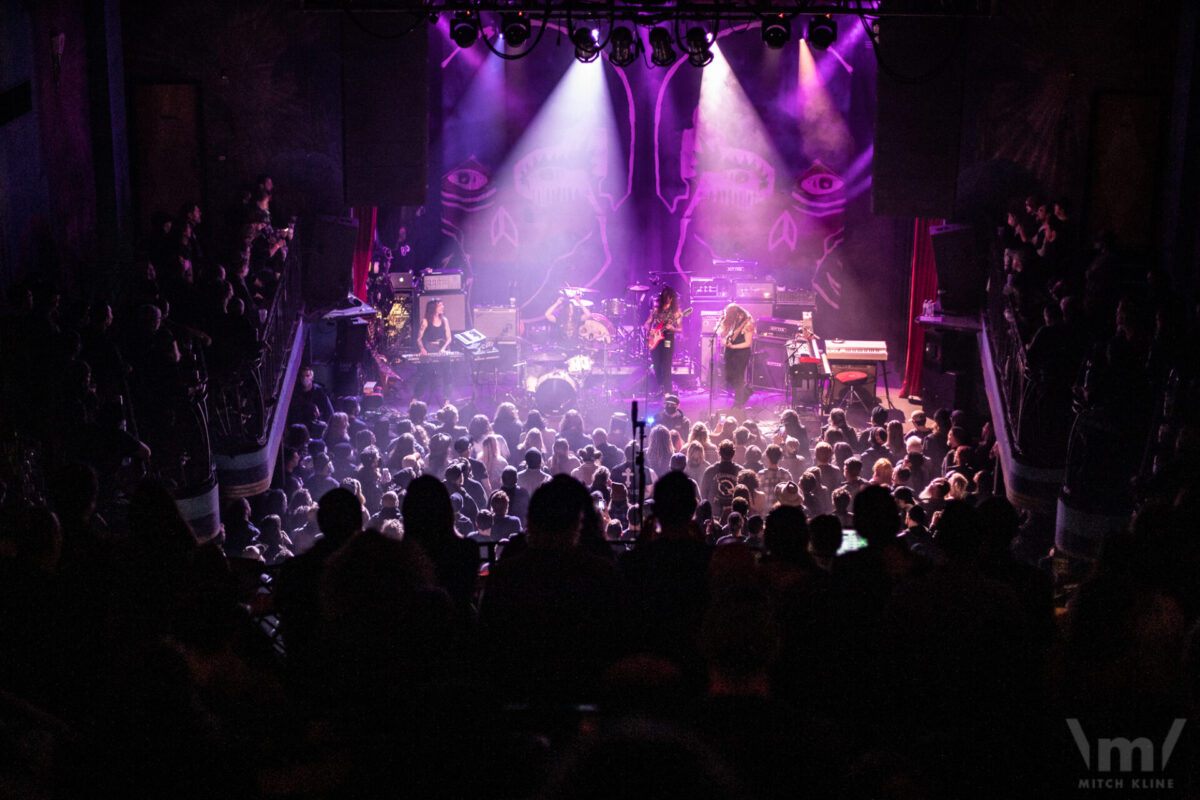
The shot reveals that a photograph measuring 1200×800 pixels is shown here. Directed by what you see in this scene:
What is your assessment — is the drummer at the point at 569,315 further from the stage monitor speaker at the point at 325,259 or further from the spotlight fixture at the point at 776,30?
the spotlight fixture at the point at 776,30

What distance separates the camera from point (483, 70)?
15.6 m

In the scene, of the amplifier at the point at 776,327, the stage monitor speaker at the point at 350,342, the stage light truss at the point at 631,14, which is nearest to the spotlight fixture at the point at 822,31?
the stage light truss at the point at 631,14

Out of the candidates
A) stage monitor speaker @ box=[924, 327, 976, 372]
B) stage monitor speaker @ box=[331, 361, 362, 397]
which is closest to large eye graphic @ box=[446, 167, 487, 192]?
stage monitor speaker @ box=[331, 361, 362, 397]

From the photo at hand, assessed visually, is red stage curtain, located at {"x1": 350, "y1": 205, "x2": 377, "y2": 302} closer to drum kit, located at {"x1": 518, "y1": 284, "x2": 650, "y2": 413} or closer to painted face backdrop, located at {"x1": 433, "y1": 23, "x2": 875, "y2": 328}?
drum kit, located at {"x1": 518, "y1": 284, "x2": 650, "y2": 413}

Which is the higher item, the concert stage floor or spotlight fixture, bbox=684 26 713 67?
spotlight fixture, bbox=684 26 713 67

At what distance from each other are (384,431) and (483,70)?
777cm

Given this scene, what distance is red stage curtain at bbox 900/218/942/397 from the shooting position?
1402cm

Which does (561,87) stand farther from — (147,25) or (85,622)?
(85,622)

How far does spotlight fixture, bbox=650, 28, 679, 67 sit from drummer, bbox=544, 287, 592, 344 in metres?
5.28

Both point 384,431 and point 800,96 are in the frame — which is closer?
point 384,431

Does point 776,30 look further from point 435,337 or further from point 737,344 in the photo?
point 435,337

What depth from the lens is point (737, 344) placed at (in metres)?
12.6

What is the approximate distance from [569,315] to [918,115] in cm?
612

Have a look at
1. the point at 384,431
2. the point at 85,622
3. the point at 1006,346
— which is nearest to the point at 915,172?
the point at 1006,346
